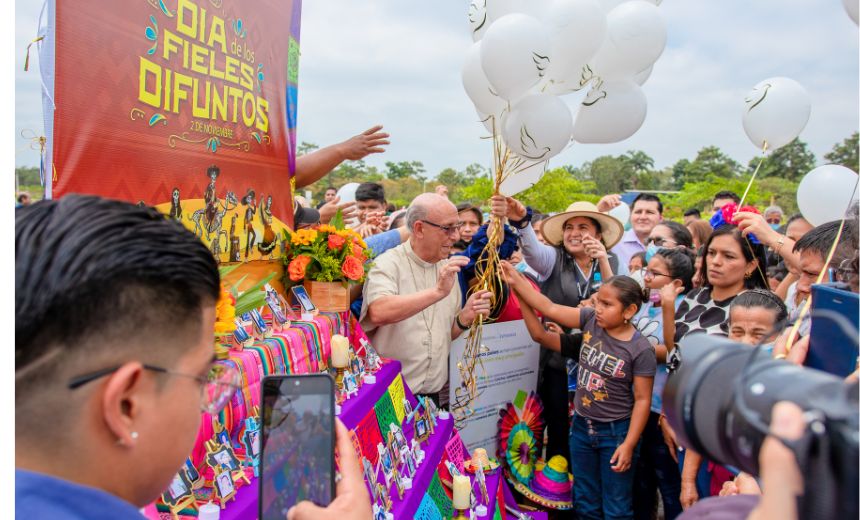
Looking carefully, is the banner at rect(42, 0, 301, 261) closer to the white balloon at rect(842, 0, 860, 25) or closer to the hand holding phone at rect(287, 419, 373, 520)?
the hand holding phone at rect(287, 419, 373, 520)

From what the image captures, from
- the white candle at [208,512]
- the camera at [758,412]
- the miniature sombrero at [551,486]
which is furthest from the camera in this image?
the miniature sombrero at [551,486]

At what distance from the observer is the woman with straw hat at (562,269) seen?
142 inches

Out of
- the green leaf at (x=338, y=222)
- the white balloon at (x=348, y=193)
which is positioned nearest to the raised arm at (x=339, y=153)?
the green leaf at (x=338, y=222)

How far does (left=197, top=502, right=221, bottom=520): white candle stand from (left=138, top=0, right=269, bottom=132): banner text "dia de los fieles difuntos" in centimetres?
137

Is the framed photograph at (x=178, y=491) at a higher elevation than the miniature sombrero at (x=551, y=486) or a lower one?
higher

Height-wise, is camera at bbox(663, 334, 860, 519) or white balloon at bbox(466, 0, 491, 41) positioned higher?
white balloon at bbox(466, 0, 491, 41)

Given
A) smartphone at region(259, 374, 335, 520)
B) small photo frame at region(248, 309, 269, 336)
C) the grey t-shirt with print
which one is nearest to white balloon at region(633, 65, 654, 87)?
the grey t-shirt with print

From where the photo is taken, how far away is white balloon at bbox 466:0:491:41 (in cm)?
299

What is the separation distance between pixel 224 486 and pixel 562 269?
2875mm

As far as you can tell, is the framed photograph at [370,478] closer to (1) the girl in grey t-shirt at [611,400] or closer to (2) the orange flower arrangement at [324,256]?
(2) the orange flower arrangement at [324,256]

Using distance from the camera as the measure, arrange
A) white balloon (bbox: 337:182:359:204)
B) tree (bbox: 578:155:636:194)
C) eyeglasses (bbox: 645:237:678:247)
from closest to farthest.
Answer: eyeglasses (bbox: 645:237:678:247) → white balloon (bbox: 337:182:359:204) → tree (bbox: 578:155:636:194)

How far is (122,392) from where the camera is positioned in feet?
2.32

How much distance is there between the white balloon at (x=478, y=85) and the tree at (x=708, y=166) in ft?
177

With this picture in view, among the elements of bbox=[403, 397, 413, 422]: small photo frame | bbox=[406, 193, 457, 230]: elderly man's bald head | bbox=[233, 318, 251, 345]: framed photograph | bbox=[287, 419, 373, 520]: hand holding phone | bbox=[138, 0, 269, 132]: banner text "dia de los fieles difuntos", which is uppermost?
bbox=[138, 0, 269, 132]: banner text "dia de los fieles difuntos"
